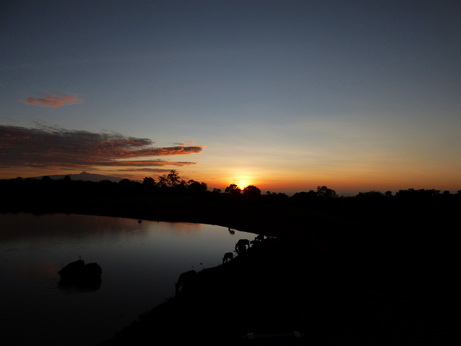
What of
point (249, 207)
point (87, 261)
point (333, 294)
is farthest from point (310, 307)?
point (249, 207)

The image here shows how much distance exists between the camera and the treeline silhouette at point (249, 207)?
59.8 metres

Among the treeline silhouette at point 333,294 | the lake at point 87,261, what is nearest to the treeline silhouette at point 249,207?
the treeline silhouette at point 333,294

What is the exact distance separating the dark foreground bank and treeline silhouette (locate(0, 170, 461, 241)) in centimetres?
3056

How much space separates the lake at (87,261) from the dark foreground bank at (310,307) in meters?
3.76

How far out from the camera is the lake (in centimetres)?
1767

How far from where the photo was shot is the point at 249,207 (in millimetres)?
86000

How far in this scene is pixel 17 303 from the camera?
21.1 meters

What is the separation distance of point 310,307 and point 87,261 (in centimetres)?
2649

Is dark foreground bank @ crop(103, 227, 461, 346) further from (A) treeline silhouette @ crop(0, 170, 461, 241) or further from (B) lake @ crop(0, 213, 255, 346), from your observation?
(A) treeline silhouette @ crop(0, 170, 461, 241)

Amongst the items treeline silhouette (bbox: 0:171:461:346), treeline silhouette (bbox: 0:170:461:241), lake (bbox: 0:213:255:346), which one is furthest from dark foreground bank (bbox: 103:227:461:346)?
treeline silhouette (bbox: 0:170:461:241)

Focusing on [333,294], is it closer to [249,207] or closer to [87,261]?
[87,261]

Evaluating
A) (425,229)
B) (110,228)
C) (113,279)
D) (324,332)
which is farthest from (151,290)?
(425,229)

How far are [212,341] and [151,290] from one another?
12.5 m

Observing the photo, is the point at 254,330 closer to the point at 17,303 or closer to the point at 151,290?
the point at 151,290
